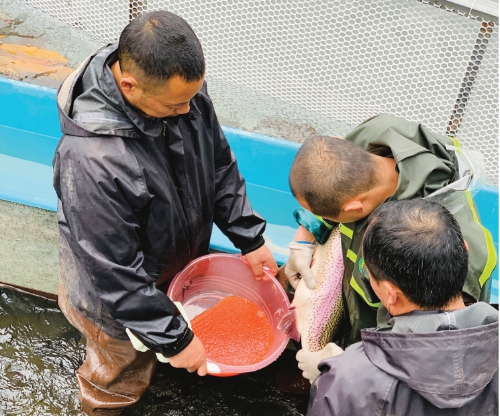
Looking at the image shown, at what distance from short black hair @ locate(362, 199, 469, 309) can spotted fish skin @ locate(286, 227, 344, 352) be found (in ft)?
2.41

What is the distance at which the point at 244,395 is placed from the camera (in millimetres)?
3023

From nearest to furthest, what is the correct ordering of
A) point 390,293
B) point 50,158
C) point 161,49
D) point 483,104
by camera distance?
point 390,293, point 161,49, point 483,104, point 50,158

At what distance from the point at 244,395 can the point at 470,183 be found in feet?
5.79

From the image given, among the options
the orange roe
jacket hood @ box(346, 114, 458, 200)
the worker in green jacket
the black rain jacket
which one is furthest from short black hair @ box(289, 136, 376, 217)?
the orange roe

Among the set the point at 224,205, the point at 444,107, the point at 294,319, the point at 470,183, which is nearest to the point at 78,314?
the point at 224,205

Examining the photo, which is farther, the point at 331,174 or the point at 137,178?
the point at 331,174

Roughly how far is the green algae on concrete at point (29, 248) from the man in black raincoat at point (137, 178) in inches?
28.9

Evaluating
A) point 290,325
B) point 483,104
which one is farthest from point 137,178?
point 483,104

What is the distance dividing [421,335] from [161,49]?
120 centimetres

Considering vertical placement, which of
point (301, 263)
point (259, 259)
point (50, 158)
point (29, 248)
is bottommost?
point (29, 248)

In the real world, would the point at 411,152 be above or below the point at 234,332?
above

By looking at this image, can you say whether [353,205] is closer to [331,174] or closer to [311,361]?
[331,174]

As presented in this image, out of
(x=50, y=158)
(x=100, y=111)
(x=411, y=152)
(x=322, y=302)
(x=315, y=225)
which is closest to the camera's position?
(x=100, y=111)

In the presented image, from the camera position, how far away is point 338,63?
3689 millimetres
